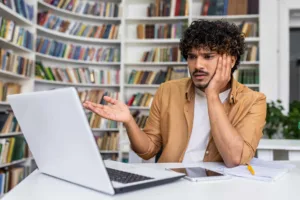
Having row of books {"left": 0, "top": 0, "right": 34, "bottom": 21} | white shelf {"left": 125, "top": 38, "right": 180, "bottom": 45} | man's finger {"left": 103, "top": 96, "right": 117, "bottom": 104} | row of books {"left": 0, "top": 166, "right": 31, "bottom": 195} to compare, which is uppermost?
row of books {"left": 0, "top": 0, "right": 34, "bottom": 21}

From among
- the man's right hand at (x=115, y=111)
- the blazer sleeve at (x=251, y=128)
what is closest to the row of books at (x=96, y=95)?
the blazer sleeve at (x=251, y=128)

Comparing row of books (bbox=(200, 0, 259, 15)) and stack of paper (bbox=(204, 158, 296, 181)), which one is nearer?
stack of paper (bbox=(204, 158, 296, 181))

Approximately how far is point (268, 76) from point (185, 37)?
2894 mm

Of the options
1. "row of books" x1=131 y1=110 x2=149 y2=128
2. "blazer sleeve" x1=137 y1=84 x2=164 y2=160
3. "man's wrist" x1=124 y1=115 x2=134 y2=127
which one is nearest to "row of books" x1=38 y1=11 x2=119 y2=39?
"row of books" x1=131 y1=110 x2=149 y2=128

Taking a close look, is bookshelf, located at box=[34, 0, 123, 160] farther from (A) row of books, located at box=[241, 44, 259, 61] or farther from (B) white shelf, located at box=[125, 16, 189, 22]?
(A) row of books, located at box=[241, 44, 259, 61]

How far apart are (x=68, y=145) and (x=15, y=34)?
2.99m

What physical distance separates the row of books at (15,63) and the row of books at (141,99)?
4.42 ft

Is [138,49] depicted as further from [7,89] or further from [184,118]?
[184,118]

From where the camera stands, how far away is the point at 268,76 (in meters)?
4.26

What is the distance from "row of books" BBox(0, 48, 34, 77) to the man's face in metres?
2.37

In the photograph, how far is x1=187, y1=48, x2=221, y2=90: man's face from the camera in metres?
1.49

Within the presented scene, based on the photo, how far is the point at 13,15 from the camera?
3.44 m

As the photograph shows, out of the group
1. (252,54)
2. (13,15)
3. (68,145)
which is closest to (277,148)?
(68,145)

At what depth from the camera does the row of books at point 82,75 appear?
4.23 metres
